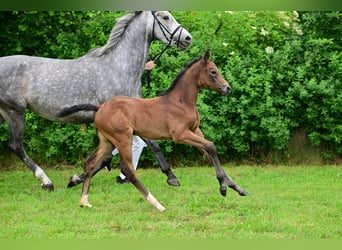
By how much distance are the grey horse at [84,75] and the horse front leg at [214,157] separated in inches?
57.5

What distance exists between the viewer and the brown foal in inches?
204

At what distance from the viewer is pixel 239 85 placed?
28.0 feet

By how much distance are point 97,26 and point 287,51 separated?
3120 millimetres

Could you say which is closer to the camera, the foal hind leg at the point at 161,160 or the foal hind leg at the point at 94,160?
the foal hind leg at the point at 94,160

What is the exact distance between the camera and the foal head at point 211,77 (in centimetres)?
520

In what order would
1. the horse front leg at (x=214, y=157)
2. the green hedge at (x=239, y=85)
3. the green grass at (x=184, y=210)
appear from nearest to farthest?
the green grass at (x=184, y=210) → the horse front leg at (x=214, y=157) → the green hedge at (x=239, y=85)

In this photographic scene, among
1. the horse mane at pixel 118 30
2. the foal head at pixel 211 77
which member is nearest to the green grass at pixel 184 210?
the foal head at pixel 211 77

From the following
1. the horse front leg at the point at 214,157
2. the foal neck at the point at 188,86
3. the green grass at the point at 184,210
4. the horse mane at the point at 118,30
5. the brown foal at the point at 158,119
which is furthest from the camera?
the horse mane at the point at 118,30

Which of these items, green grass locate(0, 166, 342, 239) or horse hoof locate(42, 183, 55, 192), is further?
horse hoof locate(42, 183, 55, 192)

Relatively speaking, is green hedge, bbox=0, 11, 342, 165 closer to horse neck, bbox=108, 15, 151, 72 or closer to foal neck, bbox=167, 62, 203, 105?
horse neck, bbox=108, 15, 151, 72

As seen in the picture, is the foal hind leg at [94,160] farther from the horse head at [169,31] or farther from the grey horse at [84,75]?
the horse head at [169,31]

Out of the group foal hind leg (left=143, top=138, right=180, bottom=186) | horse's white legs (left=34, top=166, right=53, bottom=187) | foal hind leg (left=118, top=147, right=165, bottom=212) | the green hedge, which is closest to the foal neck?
foal hind leg (left=118, top=147, right=165, bottom=212)

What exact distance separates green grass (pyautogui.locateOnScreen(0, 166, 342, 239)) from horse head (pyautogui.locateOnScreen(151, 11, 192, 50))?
67.3 inches

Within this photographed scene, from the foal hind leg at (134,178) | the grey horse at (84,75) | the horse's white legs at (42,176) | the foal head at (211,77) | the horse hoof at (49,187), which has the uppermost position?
the foal head at (211,77)
